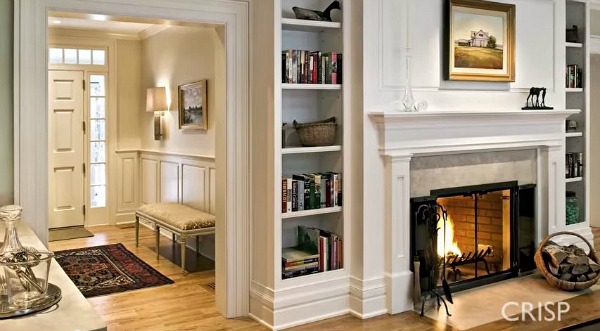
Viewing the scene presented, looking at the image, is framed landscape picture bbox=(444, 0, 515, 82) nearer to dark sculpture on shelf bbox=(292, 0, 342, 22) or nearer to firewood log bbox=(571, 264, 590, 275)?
dark sculpture on shelf bbox=(292, 0, 342, 22)

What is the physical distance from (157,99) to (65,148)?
57.9 inches

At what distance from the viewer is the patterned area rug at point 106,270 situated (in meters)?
4.81

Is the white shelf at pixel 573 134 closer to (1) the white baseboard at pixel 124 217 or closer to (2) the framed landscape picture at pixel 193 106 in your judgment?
(2) the framed landscape picture at pixel 193 106

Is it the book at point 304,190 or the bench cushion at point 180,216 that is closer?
the book at point 304,190

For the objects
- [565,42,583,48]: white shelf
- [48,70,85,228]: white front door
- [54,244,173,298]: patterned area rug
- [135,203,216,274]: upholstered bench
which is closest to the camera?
[54,244,173,298]: patterned area rug

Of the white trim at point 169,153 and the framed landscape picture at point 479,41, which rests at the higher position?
the framed landscape picture at point 479,41

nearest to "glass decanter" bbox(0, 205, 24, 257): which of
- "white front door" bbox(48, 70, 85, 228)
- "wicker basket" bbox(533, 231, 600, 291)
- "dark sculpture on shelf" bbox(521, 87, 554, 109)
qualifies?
"wicker basket" bbox(533, 231, 600, 291)

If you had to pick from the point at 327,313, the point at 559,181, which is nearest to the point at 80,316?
the point at 327,313

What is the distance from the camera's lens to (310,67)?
3.87 m

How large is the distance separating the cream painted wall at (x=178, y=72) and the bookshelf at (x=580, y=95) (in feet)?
11.2

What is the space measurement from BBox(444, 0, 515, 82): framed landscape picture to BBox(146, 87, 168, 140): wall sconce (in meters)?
3.65

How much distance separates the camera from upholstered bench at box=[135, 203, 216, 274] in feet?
17.1

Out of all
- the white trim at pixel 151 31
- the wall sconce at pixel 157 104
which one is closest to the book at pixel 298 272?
the wall sconce at pixel 157 104

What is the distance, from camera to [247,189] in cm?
396
